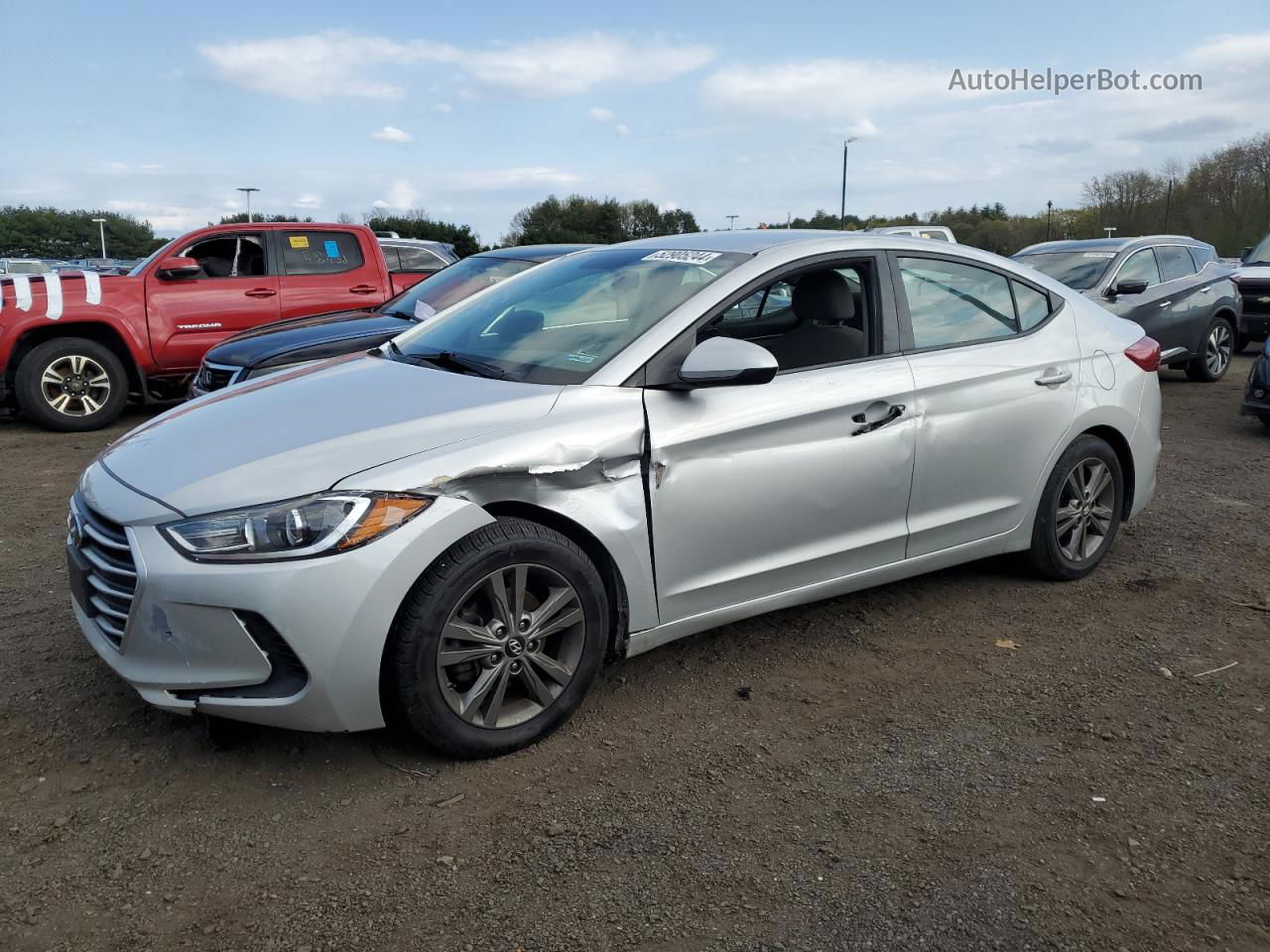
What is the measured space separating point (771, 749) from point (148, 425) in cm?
237

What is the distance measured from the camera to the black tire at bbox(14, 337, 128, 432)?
29.0ft

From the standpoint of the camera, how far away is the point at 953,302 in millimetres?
4270

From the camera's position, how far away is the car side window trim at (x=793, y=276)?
11.1 feet

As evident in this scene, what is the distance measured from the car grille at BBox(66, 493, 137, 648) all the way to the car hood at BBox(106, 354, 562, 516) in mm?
156

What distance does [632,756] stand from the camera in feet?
10.6

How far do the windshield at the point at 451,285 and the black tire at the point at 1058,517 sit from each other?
14.3 ft

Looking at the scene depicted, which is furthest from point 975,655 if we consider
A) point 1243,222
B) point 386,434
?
point 1243,222

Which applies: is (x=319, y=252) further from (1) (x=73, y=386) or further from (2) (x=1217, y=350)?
(2) (x=1217, y=350)

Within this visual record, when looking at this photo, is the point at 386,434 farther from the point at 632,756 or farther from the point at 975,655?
the point at 975,655

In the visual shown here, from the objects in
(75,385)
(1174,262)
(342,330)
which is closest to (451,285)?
(342,330)

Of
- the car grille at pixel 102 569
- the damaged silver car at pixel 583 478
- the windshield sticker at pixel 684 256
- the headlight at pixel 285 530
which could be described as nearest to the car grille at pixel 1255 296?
the damaged silver car at pixel 583 478

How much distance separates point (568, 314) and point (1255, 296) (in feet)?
41.4

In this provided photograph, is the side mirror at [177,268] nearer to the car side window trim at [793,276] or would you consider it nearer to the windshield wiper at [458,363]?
the windshield wiper at [458,363]

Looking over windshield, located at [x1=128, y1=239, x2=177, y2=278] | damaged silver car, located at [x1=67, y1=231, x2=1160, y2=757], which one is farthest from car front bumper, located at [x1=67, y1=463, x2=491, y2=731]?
windshield, located at [x1=128, y1=239, x2=177, y2=278]
